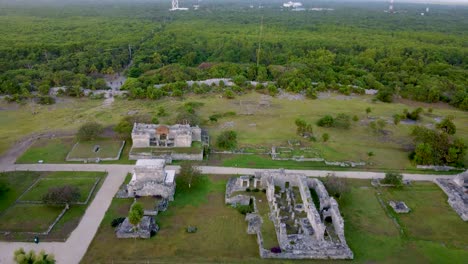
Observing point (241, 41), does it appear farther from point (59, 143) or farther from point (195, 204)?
point (195, 204)

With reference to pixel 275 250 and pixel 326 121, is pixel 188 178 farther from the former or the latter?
pixel 326 121

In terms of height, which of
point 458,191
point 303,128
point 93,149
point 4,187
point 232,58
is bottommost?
point 4,187

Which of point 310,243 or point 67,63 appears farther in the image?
point 67,63

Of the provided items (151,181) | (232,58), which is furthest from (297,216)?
(232,58)

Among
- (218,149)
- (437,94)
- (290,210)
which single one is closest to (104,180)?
(218,149)

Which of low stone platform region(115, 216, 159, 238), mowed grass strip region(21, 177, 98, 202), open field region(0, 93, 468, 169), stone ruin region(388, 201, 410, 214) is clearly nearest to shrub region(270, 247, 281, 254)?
low stone platform region(115, 216, 159, 238)

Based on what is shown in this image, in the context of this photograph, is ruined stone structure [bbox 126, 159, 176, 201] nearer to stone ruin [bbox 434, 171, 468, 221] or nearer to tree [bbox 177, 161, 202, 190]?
tree [bbox 177, 161, 202, 190]
